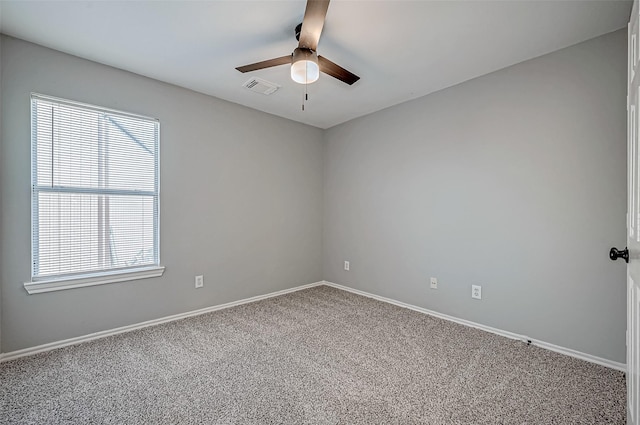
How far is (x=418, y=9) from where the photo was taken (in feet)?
6.09

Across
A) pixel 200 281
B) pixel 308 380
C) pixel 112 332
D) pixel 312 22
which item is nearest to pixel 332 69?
pixel 312 22

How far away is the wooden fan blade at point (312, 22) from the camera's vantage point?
1.56 m

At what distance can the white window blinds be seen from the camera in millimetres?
2301

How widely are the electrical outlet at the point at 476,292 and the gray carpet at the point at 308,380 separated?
311 millimetres

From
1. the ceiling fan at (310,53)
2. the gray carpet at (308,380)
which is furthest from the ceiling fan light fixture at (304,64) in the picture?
the gray carpet at (308,380)

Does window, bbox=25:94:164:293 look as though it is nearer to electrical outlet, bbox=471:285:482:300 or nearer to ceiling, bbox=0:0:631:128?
ceiling, bbox=0:0:631:128

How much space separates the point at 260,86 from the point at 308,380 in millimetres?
2689

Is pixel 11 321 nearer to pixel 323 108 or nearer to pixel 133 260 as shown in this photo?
pixel 133 260

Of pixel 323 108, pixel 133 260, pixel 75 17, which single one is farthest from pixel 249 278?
pixel 75 17

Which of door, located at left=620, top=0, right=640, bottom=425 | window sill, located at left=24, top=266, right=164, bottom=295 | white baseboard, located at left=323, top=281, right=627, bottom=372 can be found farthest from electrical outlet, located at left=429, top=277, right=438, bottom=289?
window sill, located at left=24, top=266, right=164, bottom=295

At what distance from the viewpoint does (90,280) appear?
8.13ft

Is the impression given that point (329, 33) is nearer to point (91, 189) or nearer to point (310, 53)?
point (310, 53)

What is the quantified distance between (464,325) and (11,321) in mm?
3826

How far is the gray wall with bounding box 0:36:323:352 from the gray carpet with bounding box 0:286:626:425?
1.04ft
